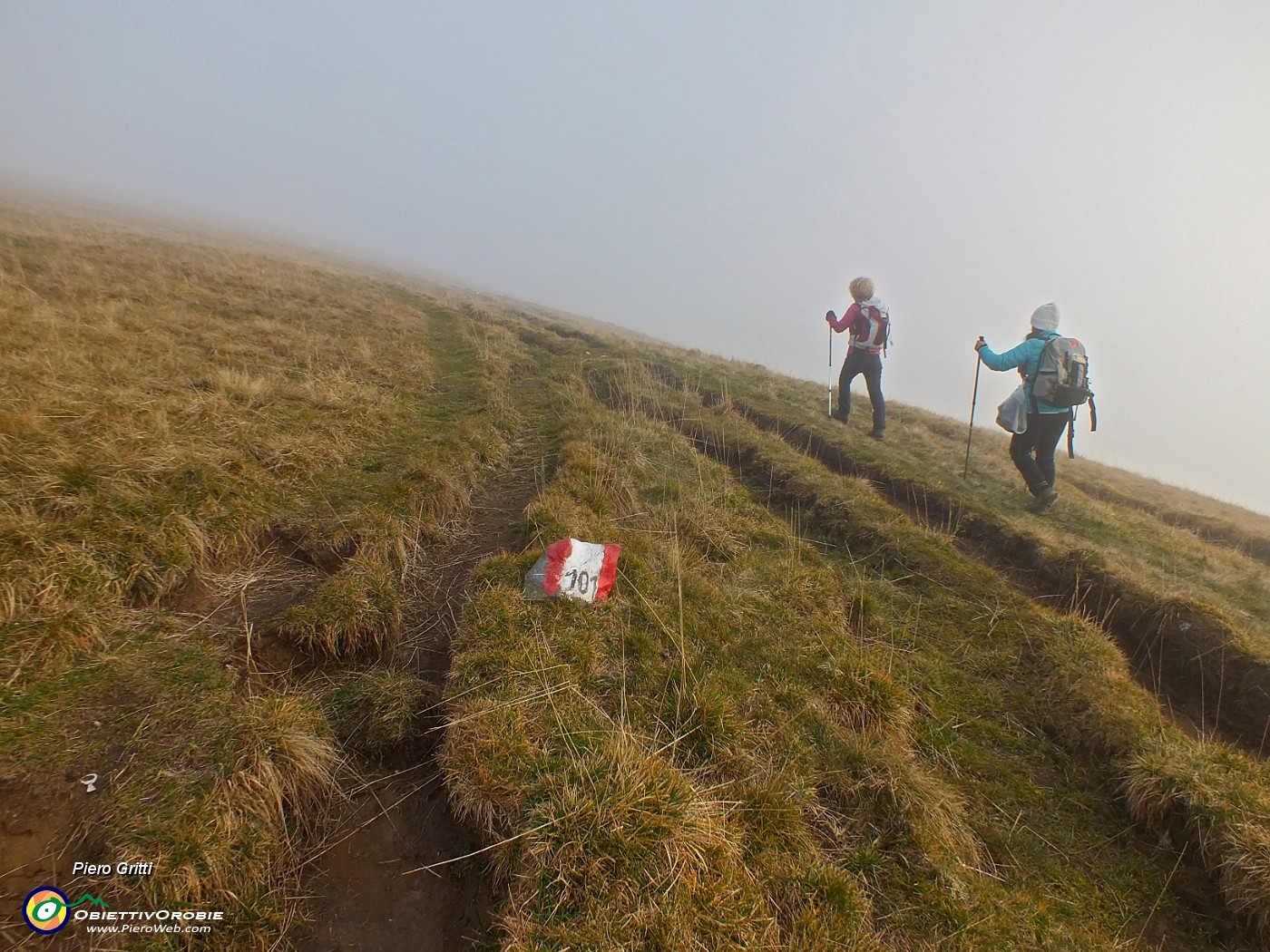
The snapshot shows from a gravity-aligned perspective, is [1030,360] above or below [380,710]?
above

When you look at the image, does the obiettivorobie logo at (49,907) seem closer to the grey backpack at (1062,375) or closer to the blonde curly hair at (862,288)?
the grey backpack at (1062,375)

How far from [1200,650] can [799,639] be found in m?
4.81

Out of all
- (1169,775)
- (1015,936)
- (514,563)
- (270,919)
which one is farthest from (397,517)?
(1169,775)

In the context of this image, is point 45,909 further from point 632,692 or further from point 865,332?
point 865,332

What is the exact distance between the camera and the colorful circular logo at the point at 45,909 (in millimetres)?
2557

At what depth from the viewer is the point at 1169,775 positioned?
14.3 ft

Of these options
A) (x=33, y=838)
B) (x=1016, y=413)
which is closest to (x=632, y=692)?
(x=33, y=838)

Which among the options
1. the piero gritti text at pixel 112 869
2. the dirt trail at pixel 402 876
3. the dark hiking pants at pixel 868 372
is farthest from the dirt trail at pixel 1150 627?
the piero gritti text at pixel 112 869

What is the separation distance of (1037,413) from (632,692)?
890 centimetres

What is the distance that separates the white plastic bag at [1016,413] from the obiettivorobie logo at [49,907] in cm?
1164

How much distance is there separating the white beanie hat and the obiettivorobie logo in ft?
41.6

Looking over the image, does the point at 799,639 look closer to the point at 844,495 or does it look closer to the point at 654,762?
the point at 654,762

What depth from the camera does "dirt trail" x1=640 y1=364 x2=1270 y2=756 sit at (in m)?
5.59

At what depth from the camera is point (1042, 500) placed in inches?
382
